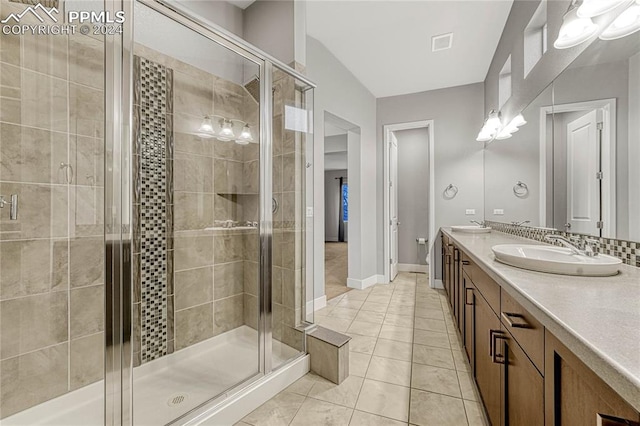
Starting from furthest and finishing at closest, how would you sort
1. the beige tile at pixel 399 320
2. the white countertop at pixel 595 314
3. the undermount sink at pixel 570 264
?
the beige tile at pixel 399 320
the undermount sink at pixel 570 264
the white countertop at pixel 595 314

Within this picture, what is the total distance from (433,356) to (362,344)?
1.81ft

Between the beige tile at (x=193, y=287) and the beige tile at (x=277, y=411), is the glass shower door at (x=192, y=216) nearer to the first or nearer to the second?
the beige tile at (x=193, y=287)

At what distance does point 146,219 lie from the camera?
5.72ft

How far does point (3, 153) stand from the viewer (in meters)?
1.23

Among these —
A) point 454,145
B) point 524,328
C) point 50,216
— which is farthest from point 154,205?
point 454,145

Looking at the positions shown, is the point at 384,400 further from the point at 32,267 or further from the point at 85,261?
the point at 32,267

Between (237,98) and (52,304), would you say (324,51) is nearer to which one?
(237,98)

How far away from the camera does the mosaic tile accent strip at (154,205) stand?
5.58 feet

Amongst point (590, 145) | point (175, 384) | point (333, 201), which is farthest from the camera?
point (333, 201)

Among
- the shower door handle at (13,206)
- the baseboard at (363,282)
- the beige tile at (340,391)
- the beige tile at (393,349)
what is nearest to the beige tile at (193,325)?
the beige tile at (340,391)

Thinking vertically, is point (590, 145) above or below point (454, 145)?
below

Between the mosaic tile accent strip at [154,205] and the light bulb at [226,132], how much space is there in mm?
362

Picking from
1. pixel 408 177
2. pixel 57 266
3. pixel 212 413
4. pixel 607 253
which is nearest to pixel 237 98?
pixel 57 266

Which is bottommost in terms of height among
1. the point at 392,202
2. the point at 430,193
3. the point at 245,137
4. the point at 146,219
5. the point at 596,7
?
the point at 146,219
